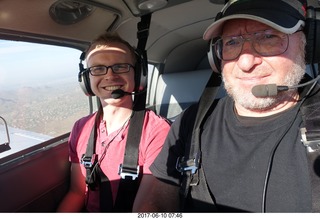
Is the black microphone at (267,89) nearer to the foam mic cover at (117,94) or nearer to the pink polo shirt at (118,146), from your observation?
the pink polo shirt at (118,146)

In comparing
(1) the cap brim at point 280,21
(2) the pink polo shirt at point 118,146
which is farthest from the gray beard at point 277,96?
(2) the pink polo shirt at point 118,146

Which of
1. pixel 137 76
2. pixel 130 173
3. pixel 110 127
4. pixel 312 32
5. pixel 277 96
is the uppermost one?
pixel 312 32

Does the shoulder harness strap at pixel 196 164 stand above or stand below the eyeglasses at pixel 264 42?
below

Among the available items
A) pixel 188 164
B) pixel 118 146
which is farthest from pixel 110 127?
pixel 188 164

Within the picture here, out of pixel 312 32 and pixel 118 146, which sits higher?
pixel 312 32

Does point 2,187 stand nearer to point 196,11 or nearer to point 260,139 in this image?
point 260,139

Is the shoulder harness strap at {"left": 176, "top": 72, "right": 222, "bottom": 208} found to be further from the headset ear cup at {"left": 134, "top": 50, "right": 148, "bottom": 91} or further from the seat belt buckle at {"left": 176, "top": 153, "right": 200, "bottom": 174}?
the headset ear cup at {"left": 134, "top": 50, "right": 148, "bottom": 91}

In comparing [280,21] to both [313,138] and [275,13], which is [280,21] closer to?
[275,13]
